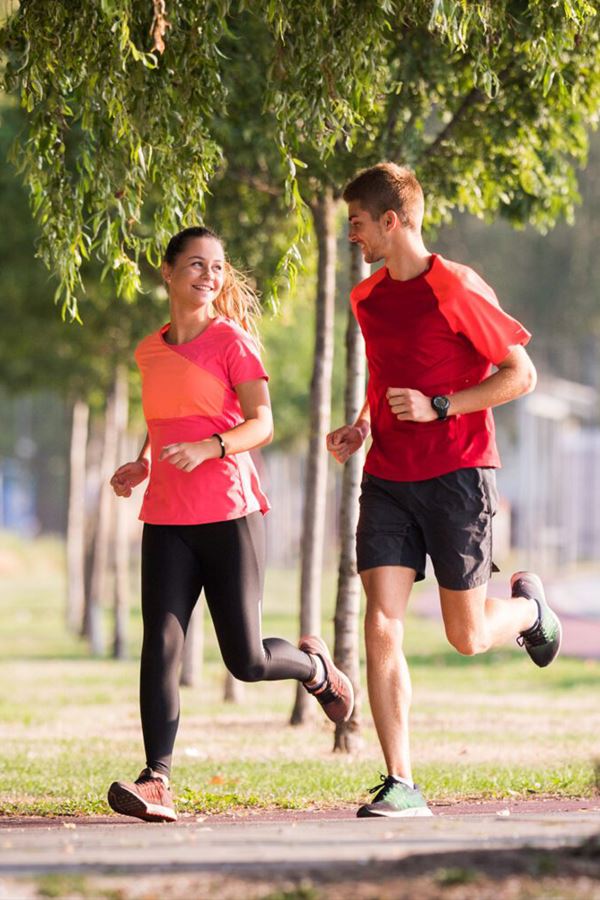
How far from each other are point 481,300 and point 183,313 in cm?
118

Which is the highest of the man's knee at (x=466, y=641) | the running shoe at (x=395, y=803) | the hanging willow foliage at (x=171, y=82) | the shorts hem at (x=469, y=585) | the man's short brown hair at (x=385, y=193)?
the hanging willow foliage at (x=171, y=82)

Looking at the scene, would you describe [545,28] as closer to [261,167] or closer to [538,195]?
[538,195]

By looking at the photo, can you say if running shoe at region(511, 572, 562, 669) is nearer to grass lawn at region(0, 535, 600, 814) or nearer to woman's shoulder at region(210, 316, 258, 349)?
grass lawn at region(0, 535, 600, 814)

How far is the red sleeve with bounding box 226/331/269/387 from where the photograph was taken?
6.58 metres

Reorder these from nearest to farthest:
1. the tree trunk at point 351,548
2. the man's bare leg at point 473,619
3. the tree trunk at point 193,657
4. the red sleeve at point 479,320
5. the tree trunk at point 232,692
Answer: the red sleeve at point 479,320
the man's bare leg at point 473,619
the tree trunk at point 351,548
the tree trunk at point 232,692
the tree trunk at point 193,657

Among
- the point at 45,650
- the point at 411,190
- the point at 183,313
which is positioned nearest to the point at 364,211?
the point at 411,190

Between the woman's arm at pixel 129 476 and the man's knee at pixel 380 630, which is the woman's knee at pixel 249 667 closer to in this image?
→ the man's knee at pixel 380 630

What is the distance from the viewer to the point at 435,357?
250 inches

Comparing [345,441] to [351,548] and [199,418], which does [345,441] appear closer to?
[199,418]

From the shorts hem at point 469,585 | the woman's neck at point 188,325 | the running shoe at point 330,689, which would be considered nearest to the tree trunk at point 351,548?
the running shoe at point 330,689

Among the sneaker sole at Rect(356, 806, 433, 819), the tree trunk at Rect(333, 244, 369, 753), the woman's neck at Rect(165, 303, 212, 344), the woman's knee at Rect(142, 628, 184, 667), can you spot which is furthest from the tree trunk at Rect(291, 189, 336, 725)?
the sneaker sole at Rect(356, 806, 433, 819)

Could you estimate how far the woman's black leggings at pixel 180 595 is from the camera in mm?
6488

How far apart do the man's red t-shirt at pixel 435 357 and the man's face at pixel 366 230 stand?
0.48ft

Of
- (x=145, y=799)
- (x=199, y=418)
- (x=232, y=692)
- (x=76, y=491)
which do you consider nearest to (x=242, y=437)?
(x=199, y=418)
